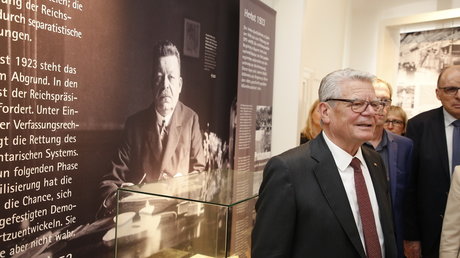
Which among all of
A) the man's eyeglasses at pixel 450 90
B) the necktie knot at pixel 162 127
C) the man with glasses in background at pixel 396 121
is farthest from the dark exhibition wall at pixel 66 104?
the man with glasses in background at pixel 396 121

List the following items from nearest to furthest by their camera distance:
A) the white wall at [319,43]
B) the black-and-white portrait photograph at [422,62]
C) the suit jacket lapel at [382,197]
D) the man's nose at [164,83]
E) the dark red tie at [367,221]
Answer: the dark red tie at [367,221]
the suit jacket lapel at [382,197]
the man's nose at [164,83]
the white wall at [319,43]
the black-and-white portrait photograph at [422,62]

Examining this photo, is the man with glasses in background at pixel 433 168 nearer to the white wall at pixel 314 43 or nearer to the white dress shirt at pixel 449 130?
the white dress shirt at pixel 449 130

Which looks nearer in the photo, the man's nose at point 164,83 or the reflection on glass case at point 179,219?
the reflection on glass case at point 179,219

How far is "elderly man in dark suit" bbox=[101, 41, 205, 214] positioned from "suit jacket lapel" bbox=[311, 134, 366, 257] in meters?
1.24

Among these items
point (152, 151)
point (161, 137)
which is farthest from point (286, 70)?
point (152, 151)

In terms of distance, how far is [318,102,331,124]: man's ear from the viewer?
1.75 metres

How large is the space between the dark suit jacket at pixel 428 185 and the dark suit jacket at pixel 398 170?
12cm

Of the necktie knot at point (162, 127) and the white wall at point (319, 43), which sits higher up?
the white wall at point (319, 43)

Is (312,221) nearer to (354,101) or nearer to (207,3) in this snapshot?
(354,101)

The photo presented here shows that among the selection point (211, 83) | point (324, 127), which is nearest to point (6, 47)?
point (324, 127)

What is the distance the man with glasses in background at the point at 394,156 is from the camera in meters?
2.70

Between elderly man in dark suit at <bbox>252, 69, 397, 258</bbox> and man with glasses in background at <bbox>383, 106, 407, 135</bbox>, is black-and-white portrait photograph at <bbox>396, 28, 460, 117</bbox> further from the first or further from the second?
elderly man in dark suit at <bbox>252, 69, 397, 258</bbox>

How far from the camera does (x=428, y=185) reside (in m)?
2.85

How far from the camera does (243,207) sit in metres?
1.83
